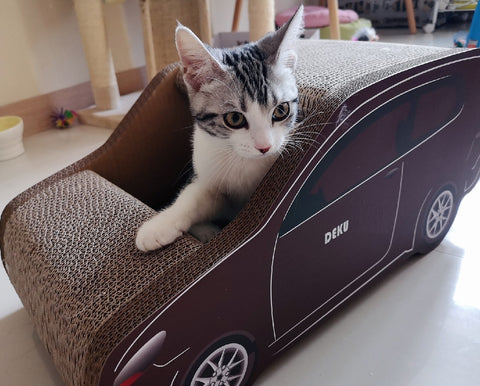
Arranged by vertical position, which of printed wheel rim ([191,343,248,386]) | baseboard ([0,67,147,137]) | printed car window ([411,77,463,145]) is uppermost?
printed car window ([411,77,463,145])

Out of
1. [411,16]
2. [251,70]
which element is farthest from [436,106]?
[411,16]

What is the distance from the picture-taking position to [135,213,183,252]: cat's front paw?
0.68m

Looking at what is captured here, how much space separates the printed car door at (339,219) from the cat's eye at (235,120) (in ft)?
0.48

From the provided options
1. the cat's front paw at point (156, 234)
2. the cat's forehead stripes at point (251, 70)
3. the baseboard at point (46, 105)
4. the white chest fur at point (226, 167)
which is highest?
the cat's forehead stripes at point (251, 70)

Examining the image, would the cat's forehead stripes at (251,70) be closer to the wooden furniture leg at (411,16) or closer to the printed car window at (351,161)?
the printed car window at (351,161)

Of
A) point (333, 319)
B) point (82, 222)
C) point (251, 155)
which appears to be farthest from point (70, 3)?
point (333, 319)

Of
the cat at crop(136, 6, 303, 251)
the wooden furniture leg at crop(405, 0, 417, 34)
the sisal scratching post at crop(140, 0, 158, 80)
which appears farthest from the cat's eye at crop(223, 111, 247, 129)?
the wooden furniture leg at crop(405, 0, 417, 34)

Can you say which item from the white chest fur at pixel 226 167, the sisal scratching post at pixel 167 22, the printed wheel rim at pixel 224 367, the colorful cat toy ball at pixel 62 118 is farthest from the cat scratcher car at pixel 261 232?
the colorful cat toy ball at pixel 62 118

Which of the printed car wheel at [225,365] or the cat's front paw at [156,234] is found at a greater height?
the cat's front paw at [156,234]

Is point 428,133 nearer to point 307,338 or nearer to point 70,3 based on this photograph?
point 307,338

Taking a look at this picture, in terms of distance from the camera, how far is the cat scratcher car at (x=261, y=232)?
0.61 m

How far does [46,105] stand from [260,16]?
116cm

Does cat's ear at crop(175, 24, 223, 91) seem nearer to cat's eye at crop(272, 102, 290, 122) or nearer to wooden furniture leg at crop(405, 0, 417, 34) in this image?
cat's eye at crop(272, 102, 290, 122)

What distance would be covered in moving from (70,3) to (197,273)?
6.49 feet
